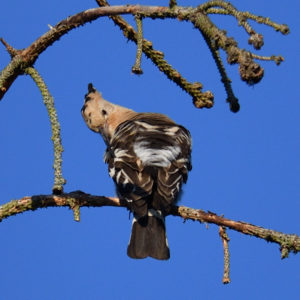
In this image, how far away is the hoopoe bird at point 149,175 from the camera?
5.65 metres

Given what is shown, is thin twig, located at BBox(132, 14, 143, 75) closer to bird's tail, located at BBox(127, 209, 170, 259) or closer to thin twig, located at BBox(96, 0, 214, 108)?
thin twig, located at BBox(96, 0, 214, 108)

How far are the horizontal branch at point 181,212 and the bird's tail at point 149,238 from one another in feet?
1.39

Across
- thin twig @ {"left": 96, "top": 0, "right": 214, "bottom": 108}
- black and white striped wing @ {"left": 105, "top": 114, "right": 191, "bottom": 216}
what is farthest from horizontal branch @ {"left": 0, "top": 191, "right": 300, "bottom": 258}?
thin twig @ {"left": 96, "top": 0, "right": 214, "bottom": 108}

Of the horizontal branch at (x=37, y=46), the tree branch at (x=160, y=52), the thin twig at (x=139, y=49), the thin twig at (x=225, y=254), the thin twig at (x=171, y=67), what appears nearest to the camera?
the tree branch at (x=160, y=52)

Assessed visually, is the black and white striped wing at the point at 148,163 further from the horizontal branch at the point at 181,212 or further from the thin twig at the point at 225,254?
the thin twig at the point at 225,254

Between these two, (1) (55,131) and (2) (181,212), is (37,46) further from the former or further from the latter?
(2) (181,212)

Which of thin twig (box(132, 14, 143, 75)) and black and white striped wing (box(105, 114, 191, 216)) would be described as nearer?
thin twig (box(132, 14, 143, 75))

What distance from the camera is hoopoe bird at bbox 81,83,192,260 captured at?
5.65 metres

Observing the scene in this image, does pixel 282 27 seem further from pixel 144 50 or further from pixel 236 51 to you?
pixel 144 50

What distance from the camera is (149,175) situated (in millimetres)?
5730

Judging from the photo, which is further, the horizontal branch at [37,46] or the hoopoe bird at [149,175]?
the hoopoe bird at [149,175]

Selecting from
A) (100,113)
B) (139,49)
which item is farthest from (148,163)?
(100,113)

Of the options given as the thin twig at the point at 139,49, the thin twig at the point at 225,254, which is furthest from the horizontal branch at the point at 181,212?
the thin twig at the point at 139,49

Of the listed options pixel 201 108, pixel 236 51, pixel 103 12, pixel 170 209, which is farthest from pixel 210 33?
pixel 170 209
